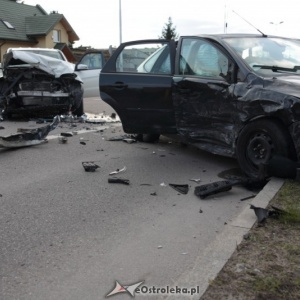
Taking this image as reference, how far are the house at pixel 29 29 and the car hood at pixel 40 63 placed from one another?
96.6 ft

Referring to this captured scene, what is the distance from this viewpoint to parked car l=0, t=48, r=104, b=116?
10.8 metres

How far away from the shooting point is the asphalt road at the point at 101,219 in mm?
3160

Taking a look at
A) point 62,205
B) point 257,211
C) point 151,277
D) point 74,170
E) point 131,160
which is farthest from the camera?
point 131,160

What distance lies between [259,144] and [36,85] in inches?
284

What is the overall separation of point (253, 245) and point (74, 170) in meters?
3.46

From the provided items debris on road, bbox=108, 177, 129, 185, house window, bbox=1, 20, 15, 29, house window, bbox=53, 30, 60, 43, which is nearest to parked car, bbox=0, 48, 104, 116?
debris on road, bbox=108, 177, 129, 185

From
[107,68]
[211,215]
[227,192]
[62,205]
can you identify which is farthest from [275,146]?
[107,68]

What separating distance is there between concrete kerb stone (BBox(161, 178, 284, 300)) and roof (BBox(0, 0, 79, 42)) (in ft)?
128

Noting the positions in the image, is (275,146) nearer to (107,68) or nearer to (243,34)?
(243,34)

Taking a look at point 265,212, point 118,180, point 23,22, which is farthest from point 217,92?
point 23,22

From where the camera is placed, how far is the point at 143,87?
6.56 metres

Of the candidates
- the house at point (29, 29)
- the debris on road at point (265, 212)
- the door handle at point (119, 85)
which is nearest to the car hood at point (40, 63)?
the door handle at point (119, 85)

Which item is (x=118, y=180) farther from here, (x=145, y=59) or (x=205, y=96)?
(x=145, y=59)

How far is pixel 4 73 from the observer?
10.9 m
